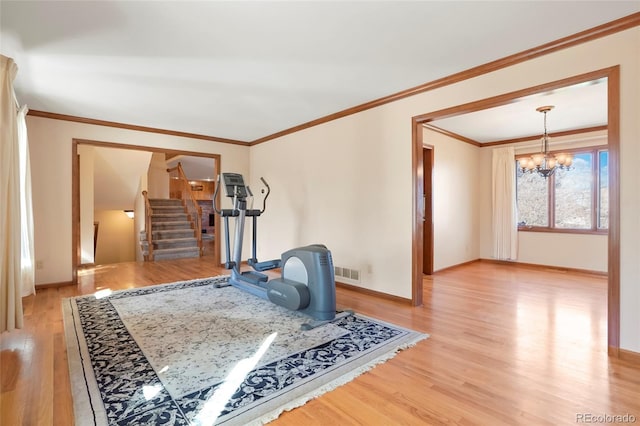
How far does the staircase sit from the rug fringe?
599 cm

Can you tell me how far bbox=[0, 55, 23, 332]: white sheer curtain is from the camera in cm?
232

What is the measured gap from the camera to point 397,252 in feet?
12.1

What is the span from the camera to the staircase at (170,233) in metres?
6.98

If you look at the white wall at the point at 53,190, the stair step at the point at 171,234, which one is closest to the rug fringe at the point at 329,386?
the white wall at the point at 53,190

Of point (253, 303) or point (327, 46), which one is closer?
point (327, 46)

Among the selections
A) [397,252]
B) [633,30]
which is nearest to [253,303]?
[397,252]

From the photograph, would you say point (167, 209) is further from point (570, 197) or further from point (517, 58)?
point (570, 197)

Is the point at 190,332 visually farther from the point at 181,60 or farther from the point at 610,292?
the point at 610,292

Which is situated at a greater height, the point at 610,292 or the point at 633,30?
the point at 633,30

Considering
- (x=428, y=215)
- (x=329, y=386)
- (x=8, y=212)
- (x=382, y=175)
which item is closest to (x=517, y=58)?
(x=382, y=175)

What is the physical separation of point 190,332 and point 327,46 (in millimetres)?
2708

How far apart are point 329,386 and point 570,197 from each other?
5.91 metres

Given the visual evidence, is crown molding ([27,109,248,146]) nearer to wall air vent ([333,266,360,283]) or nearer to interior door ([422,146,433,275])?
wall air vent ([333,266,360,283])
